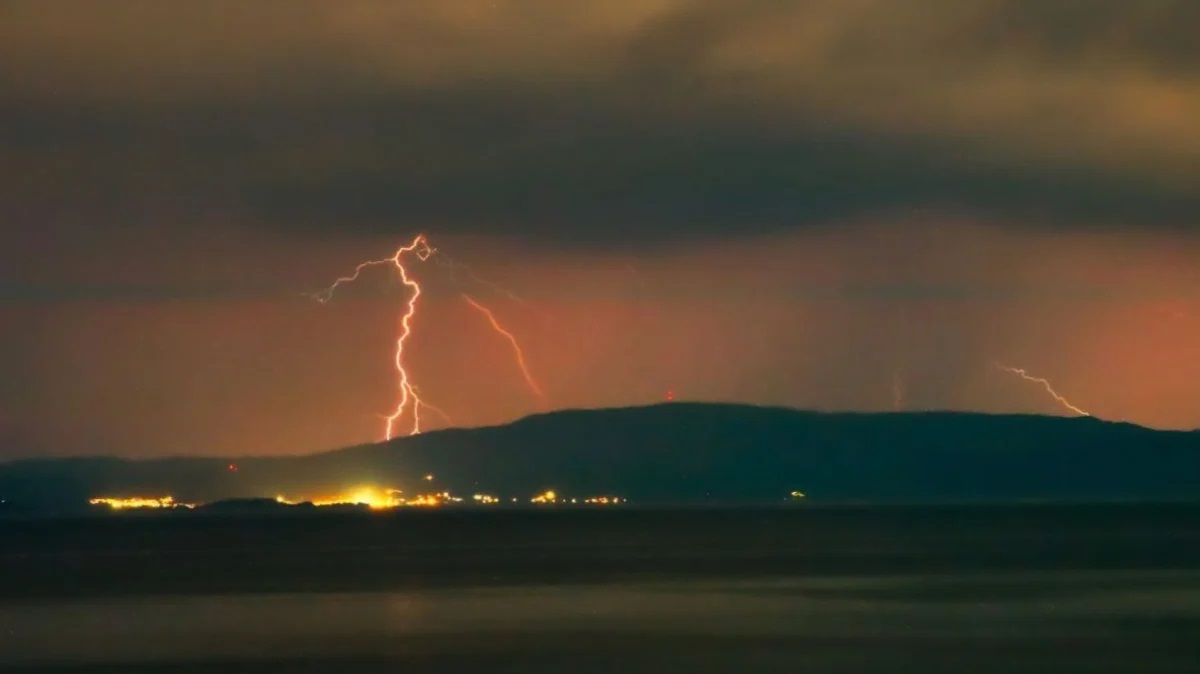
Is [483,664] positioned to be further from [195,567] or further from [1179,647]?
[195,567]

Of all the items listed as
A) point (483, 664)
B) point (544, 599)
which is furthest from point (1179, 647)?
point (544, 599)

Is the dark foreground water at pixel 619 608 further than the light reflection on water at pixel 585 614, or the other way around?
the light reflection on water at pixel 585 614

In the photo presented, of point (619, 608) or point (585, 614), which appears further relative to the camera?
point (619, 608)

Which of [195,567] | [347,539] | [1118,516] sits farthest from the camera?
[1118,516]

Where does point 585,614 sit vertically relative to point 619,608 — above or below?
below
